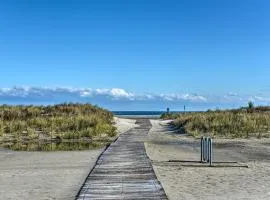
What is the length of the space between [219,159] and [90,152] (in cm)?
536

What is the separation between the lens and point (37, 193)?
12641 mm

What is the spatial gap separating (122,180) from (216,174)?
3.63m

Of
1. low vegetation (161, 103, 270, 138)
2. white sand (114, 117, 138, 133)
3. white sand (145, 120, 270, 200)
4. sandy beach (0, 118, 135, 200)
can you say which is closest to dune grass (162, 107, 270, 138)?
low vegetation (161, 103, 270, 138)

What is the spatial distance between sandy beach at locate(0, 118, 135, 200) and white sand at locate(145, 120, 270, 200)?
228 cm

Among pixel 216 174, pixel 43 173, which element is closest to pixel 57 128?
→ pixel 43 173

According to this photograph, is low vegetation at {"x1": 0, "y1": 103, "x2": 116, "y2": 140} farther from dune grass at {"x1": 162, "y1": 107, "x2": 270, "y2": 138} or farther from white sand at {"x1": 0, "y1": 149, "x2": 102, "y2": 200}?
white sand at {"x1": 0, "y1": 149, "x2": 102, "y2": 200}

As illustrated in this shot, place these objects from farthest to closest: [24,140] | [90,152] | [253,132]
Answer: [253,132]
[24,140]
[90,152]

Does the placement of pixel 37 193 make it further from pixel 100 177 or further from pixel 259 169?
pixel 259 169

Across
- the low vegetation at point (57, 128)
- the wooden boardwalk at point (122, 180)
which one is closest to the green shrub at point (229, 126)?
the low vegetation at point (57, 128)

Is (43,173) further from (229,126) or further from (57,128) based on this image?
(229,126)

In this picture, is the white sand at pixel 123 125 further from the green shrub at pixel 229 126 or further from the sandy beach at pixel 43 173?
the sandy beach at pixel 43 173

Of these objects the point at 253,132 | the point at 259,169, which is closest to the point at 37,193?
the point at 259,169

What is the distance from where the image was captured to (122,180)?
13.5 m

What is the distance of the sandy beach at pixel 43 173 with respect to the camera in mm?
12633
